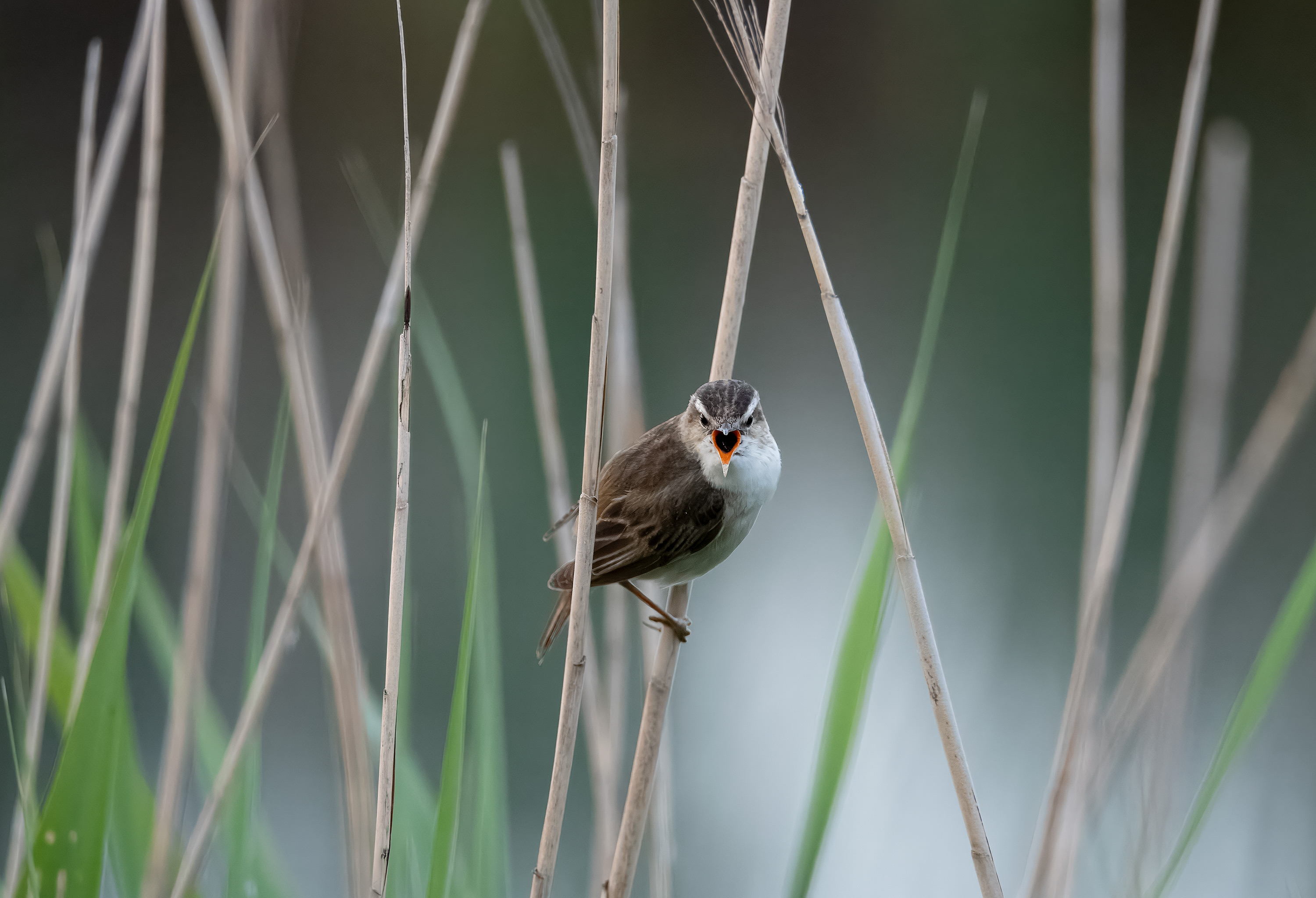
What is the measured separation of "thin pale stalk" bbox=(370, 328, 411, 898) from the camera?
1.25 m

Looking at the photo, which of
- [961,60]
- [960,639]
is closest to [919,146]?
[961,60]

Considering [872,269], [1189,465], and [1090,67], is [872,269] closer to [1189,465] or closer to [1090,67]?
[1090,67]

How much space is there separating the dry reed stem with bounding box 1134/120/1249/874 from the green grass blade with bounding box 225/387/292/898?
140cm

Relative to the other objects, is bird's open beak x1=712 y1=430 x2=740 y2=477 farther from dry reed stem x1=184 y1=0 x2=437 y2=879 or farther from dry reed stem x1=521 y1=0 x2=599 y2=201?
dry reed stem x1=184 y1=0 x2=437 y2=879

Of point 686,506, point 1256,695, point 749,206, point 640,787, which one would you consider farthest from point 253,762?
point 1256,695

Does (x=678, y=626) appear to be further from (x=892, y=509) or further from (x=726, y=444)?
(x=892, y=509)

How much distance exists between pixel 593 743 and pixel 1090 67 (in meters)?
7.23

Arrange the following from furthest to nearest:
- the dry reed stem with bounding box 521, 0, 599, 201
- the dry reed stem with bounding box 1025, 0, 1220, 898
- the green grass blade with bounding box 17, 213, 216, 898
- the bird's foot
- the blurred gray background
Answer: the blurred gray background < the dry reed stem with bounding box 521, 0, 599, 201 < the bird's foot < the dry reed stem with bounding box 1025, 0, 1220, 898 < the green grass blade with bounding box 17, 213, 216, 898

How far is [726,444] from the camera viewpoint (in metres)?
1.51

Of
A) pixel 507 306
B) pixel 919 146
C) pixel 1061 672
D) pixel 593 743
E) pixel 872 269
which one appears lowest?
pixel 593 743

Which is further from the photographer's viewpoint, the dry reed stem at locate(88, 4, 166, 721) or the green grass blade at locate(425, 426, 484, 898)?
the dry reed stem at locate(88, 4, 166, 721)

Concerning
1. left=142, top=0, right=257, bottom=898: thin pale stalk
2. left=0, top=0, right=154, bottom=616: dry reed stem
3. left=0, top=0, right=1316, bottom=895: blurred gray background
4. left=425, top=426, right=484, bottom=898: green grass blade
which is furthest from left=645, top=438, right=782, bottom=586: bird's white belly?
left=0, top=0, right=1316, bottom=895: blurred gray background

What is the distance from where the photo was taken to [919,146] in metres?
7.39

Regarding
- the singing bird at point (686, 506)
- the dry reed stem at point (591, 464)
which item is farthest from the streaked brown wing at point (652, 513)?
the dry reed stem at point (591, 464)
